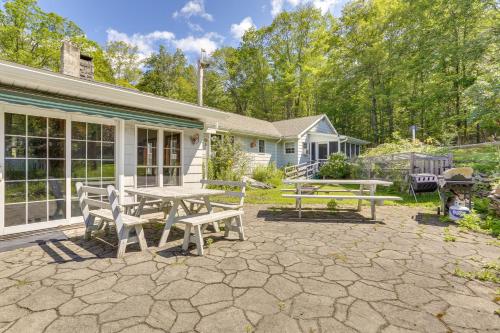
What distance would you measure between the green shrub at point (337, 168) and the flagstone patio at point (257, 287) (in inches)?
414

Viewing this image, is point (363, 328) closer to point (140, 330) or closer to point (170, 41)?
point (140, 330)

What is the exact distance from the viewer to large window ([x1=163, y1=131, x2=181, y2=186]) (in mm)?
6445

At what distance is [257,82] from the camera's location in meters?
30.9

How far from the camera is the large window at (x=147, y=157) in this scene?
19.5 ft

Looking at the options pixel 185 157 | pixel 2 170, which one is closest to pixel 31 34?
pixel 185 157

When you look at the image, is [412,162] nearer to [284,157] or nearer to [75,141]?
[284,157]

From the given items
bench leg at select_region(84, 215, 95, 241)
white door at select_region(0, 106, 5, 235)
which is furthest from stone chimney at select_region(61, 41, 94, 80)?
bench leg at select_region(84, 215, 95, 241)

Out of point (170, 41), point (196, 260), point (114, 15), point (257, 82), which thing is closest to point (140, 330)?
point (196, 260)

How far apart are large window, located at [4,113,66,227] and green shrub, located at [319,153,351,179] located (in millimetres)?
13483

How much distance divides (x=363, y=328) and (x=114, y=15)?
28.3 m

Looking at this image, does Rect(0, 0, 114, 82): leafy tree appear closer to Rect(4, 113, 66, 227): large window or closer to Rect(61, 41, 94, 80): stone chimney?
Rect(61, 41, 94, 80): stone chimney

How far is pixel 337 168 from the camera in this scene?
14719mm

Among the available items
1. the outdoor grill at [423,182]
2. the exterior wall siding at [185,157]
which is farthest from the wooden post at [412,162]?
the exterior wall siding at [185,157]

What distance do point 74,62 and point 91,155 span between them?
10.4 feet
